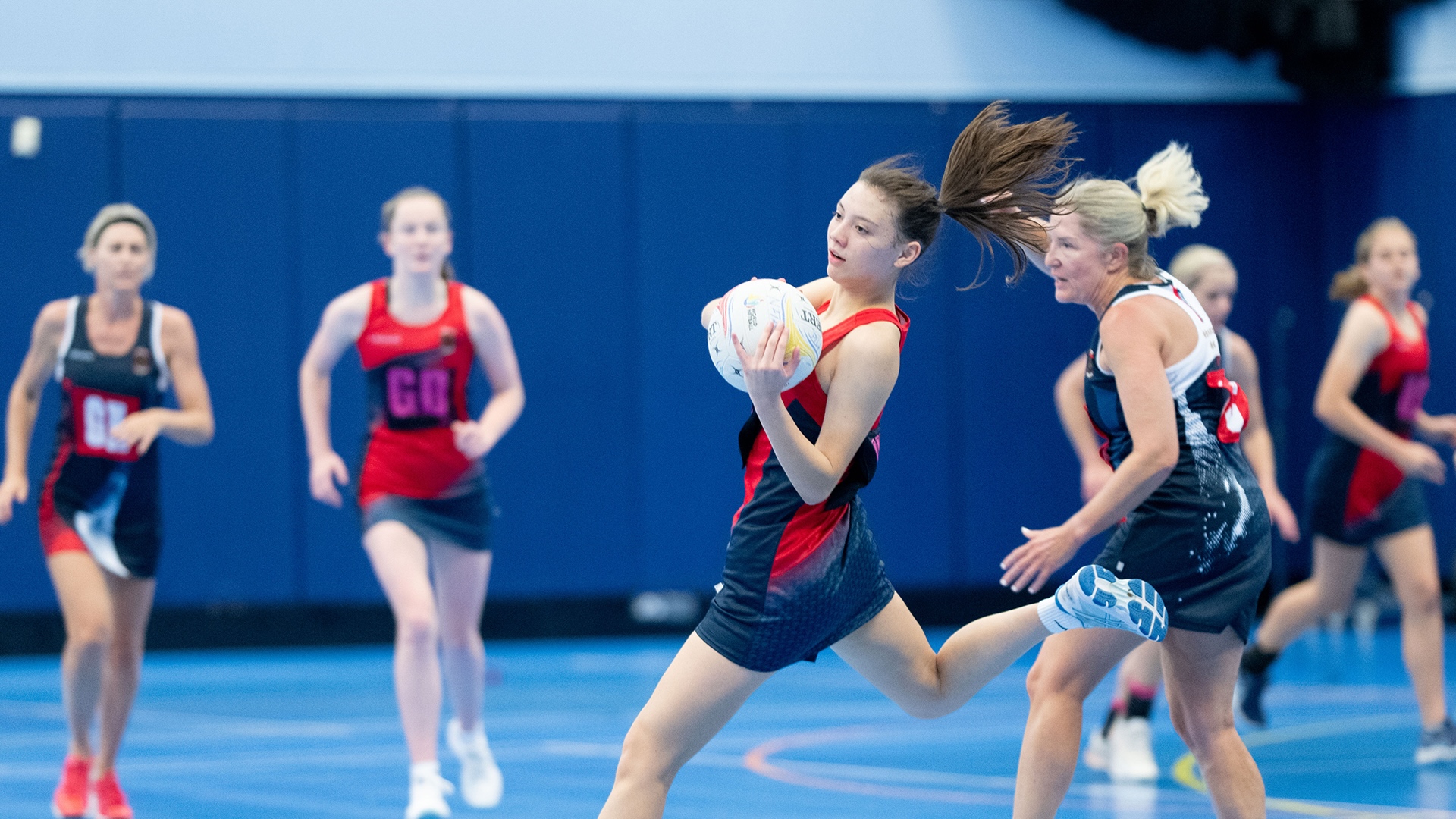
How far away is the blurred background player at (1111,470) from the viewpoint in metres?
5.79

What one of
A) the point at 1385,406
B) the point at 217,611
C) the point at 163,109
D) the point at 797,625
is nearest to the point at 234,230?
the point at 163,109

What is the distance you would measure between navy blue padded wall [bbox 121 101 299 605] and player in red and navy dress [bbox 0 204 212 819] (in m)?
4.66

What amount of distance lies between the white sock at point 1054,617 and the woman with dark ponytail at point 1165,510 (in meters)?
0.12

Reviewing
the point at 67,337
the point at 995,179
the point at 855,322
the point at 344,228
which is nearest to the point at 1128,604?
the point at 855,322

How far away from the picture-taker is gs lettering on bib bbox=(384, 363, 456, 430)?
18.1 ft

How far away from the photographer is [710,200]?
10672 millimetres

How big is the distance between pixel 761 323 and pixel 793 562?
53 cm

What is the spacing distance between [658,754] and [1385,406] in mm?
4197

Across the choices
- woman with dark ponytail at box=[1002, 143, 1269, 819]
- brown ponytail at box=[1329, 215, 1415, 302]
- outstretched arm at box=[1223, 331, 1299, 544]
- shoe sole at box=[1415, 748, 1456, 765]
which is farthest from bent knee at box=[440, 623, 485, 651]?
brown ponytail at box=[1329, 215, 1415, 302]

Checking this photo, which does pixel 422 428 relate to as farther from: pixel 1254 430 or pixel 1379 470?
pixel 1379 470

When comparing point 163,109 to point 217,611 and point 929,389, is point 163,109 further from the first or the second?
point 929,389

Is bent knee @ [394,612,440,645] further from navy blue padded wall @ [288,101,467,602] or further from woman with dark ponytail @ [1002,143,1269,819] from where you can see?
navy blue padded wall @ [288,101,467,602]

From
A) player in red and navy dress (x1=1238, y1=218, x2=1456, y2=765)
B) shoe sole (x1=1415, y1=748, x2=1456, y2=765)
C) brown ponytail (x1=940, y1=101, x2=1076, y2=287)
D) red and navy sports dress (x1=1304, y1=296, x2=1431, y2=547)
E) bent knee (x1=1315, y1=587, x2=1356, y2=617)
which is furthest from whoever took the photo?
bent knee (x1=1315, y1=587, x2=1356, y2=617)

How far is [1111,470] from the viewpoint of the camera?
5660 millimetres
